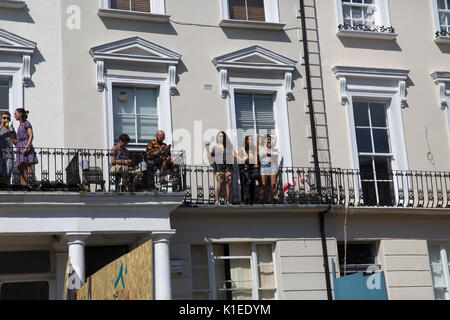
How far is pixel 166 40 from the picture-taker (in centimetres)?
1789

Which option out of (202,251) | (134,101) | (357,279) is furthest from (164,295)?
(134,101)

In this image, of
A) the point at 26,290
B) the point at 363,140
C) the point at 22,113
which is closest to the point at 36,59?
the point at 22,113

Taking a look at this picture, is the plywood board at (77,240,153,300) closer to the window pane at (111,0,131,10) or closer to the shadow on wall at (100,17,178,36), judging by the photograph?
the shadow on wall at (100,17,178,36)

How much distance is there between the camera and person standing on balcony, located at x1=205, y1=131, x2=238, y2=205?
56.3ft

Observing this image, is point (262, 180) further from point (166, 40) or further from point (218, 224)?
point (166, 40)

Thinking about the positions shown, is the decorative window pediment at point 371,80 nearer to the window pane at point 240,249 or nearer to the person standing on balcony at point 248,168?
the person standing on balcony at point 248,168

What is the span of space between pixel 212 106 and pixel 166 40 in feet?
5.96

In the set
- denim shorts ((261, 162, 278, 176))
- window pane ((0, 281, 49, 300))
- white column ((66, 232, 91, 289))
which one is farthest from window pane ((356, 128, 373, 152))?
window pane ((0, 281, 49, 300))

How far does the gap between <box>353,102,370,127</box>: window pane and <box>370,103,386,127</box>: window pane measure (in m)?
0.16

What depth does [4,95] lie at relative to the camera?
16.8 metres

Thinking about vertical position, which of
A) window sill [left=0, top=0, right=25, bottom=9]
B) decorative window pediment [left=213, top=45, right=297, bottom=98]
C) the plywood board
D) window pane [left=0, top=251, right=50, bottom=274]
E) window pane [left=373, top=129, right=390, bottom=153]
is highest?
window sill [left=0, top=0, right=25, bottom=9]

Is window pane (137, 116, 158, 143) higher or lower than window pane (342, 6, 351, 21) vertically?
lower

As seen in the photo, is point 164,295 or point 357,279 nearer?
point 357,279

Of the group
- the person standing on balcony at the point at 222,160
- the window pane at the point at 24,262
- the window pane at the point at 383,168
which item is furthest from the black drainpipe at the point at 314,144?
the window pane at the point at 24,262
